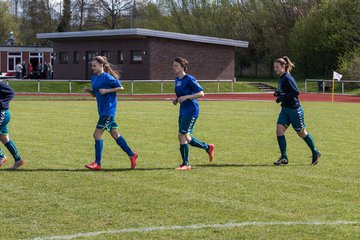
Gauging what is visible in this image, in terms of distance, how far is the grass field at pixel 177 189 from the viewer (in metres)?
6.90

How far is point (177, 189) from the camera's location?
9.16m

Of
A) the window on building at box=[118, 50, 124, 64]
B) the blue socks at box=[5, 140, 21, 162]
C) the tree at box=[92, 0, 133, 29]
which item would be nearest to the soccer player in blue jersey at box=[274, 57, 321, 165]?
the blue socks at box=[5, 140, 21, 162]

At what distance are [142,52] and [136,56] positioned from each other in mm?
826

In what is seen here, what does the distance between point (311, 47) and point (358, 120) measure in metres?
41.5

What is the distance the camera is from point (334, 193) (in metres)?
8.89

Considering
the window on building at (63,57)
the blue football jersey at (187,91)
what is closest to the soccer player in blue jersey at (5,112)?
the blue football jersey at (187,91)

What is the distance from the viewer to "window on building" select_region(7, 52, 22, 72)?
75688 millimetres

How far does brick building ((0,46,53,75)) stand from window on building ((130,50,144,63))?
22.7 m

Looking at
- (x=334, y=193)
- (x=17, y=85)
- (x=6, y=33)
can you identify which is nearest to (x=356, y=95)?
(x=17, y=85)

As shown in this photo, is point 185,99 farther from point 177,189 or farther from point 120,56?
point 120,56

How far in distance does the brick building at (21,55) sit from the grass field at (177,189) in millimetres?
60179

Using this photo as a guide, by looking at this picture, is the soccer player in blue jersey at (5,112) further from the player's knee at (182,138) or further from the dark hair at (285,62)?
the dark hair at (285,62)

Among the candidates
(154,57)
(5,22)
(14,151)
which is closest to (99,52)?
(154,57)

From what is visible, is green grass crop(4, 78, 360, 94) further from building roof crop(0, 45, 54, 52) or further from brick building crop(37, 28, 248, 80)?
building roof crop(0, 45, 54, 52)
